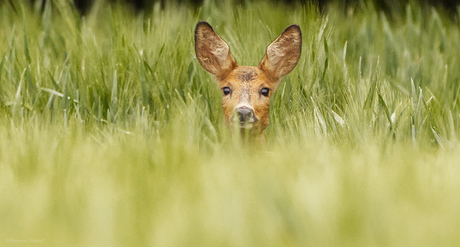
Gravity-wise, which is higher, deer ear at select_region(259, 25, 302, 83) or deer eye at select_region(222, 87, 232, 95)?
deer ear at select_region(259, 25, 302, 83)

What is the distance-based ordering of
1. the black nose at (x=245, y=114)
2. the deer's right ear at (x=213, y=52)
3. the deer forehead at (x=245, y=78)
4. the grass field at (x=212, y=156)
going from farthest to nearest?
the deer's right ear at (x=213, y=52) → the deer forehead at (x=245, y=78) → the black nose at (x=245, y=114) → the grass field at (x=212, y=156)

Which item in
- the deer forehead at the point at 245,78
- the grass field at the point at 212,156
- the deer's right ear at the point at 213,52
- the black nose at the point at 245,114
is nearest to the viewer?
the grass field at the point at 212,156

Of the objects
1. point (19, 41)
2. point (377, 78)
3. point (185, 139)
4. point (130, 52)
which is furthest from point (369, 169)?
point (19, 41)

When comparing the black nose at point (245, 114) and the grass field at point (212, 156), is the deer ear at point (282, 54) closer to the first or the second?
the grass field at point (212, 156)

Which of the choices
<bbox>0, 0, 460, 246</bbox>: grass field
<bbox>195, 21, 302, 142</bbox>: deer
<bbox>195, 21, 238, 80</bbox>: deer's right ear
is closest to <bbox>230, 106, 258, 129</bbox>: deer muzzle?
<bbox>195, 21, 302, 142</bbox>: deer

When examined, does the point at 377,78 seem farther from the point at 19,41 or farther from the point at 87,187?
the point at 19,41

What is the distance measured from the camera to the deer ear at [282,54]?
2500 mm

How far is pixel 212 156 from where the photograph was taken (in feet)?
6.44

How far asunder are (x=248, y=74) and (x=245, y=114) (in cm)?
27

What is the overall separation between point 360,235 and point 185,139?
0.80 metres

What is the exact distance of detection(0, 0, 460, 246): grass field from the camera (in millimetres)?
1255

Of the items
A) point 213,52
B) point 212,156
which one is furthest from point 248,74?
point 212,156

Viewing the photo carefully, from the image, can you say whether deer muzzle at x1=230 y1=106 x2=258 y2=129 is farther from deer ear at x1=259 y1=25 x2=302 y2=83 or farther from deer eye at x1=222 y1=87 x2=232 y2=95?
deer ear at x1=259 y1=25 x2=302 y2=83

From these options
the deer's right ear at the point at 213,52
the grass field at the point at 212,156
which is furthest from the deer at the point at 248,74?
the grass field at the point at 212,156
